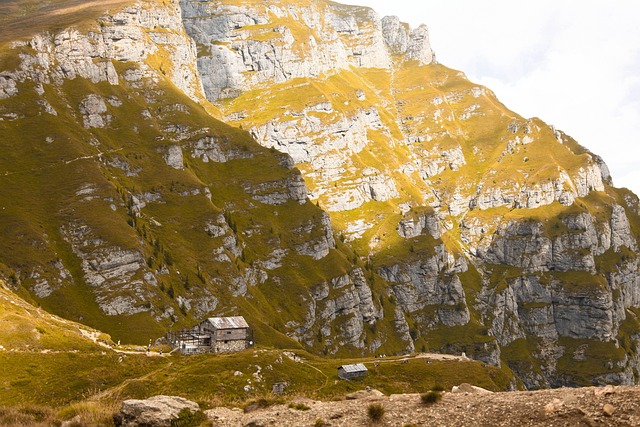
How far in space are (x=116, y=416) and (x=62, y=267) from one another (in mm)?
164136

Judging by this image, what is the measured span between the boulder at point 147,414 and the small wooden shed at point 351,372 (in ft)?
331

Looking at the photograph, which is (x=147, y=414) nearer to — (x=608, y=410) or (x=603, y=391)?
(x=608, y=410)

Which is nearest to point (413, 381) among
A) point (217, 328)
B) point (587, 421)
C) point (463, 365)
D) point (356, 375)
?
point (356, 375)

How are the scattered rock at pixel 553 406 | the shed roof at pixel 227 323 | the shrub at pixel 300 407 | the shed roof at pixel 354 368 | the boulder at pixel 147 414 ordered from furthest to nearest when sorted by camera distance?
the shed roof at pixel 227 323 → the shed roof at pixel 354 368 → the shrub at pixel 300 407 → the boulder at pixel 147 414 → the scattered rock at pixel 553 406

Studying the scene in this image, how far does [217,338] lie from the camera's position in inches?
5684

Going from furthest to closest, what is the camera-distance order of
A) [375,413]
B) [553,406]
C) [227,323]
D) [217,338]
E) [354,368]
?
[227,323]
[217,338]
[354,368]
[375,413]
[553,406]

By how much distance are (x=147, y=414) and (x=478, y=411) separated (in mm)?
20788

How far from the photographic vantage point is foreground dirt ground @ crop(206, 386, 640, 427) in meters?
28.3

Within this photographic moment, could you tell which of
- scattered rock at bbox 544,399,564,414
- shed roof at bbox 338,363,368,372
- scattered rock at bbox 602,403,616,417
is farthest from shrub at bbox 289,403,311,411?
shed roof at bbox 338,363,368,372

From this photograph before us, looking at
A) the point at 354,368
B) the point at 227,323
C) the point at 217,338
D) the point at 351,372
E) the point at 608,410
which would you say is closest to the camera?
the point at 608,410

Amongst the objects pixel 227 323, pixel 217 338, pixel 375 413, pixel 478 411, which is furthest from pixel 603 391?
pixel 227 323

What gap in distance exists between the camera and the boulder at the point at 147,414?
36.4 metres

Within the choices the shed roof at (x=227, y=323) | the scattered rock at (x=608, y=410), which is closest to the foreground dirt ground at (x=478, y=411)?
the scattered rock at (x=608, y=410)

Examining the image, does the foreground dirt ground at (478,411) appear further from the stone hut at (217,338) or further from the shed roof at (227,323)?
the shed roof at (227,323)
